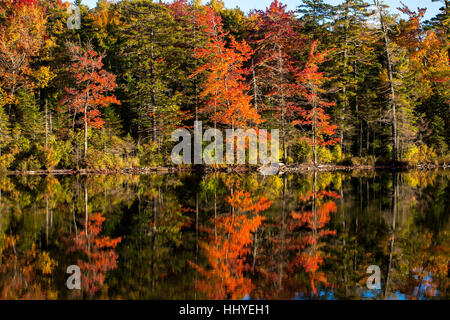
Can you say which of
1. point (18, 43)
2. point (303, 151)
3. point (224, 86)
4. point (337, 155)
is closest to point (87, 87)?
point (18, 43)

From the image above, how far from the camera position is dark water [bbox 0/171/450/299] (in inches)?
193

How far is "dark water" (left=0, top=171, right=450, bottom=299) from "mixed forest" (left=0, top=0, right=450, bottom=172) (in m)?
14.9

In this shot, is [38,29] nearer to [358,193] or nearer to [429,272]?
[358,193]

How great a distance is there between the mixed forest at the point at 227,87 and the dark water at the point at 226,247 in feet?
48.8

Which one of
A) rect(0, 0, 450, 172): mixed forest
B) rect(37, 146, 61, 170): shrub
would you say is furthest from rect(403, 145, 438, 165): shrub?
rect(37, 146, 61, 170): shrub

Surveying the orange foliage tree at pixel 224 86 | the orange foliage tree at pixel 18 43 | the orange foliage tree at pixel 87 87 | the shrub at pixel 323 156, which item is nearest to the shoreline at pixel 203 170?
the shrub at pixel 323 156

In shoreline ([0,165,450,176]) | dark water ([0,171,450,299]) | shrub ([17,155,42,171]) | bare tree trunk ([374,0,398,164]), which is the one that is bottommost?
dark water ([0,171,450,299])

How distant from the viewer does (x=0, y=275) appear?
209 inches

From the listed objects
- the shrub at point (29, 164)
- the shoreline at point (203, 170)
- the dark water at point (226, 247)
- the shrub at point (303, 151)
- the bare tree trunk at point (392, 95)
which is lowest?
the dark water at point (226, 247)

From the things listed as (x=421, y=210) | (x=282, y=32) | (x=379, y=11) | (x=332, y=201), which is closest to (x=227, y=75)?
(x=282, y=32)

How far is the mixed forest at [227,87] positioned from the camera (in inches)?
1024

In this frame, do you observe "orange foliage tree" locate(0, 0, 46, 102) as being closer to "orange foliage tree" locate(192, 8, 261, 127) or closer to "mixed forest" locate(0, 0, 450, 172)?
"mixed forest" locate(0, 0, 450, 172)

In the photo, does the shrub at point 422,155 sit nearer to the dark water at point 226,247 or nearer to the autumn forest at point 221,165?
the autumn forest at point 221,165
